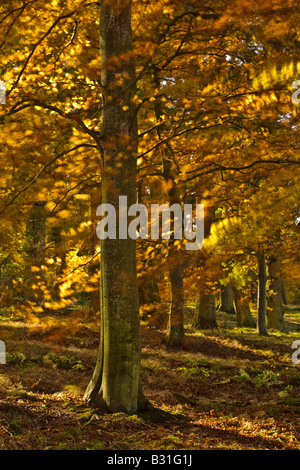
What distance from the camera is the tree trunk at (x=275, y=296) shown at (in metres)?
18.9

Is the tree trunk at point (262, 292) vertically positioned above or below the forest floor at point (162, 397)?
above

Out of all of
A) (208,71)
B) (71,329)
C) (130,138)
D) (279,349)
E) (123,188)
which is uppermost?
(208,71)

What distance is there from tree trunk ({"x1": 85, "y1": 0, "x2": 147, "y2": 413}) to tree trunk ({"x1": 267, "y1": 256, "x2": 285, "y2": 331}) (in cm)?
1314

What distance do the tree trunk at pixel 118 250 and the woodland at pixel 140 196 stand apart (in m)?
0.02

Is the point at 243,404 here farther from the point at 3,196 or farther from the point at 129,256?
the point at 3,196

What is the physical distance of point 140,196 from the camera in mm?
10875

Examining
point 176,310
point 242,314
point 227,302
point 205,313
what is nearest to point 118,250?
point 176,310

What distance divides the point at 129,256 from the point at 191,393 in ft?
12.7

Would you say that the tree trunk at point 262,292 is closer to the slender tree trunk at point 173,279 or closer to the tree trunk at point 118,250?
the slender tree trunk at point 173,279

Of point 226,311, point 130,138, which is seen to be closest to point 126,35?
point 130,138

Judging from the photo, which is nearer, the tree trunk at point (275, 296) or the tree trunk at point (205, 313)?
the tree trunk at point (205, 313)

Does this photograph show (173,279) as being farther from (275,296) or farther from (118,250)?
(275,296)

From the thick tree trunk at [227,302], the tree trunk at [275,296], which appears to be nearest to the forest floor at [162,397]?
the tree trunk at [275,296]

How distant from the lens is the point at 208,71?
13.1 m
